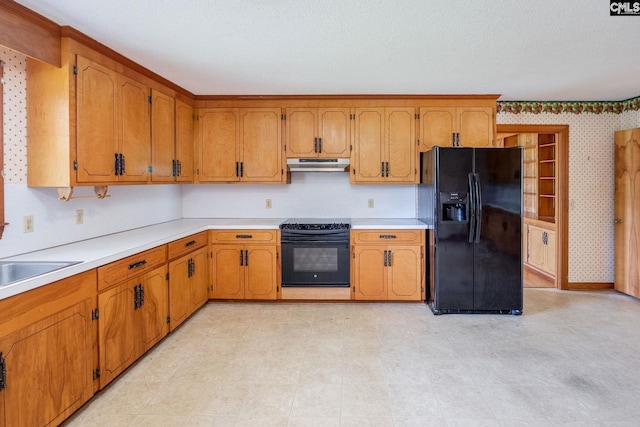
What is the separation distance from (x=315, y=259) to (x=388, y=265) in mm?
799

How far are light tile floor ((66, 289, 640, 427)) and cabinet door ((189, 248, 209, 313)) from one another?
0.16m

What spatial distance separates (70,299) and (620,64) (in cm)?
437

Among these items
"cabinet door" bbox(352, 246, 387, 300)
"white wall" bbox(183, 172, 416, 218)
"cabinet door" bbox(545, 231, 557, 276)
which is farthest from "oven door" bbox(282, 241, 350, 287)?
"cabinet door" bbox(545, 231, 557, 276)

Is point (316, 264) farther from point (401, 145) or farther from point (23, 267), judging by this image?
point (23, 267)

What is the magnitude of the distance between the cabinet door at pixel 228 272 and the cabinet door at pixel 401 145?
A: 191 cm

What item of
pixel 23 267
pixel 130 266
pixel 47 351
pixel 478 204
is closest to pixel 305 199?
pixel 478 204

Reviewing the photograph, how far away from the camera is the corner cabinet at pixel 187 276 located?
321 cm

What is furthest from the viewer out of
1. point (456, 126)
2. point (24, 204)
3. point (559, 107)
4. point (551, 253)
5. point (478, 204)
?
point (551, 253)

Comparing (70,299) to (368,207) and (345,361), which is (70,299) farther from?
(368,207)

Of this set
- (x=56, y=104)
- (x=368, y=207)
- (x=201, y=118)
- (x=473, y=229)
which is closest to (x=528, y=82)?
(x=473, y=229)

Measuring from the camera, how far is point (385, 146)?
4211 mm

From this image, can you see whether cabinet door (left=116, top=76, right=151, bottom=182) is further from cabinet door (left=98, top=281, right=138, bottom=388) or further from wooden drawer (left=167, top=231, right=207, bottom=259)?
cabinet door (left=98, top=281, right=138, bottom=388)

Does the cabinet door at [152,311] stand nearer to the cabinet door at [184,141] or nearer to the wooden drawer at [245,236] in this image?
the wooden drawer at [245,236]

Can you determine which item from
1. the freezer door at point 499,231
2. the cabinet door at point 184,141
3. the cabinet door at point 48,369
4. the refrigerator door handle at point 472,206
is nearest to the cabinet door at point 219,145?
the cabinet door at point 184,141
